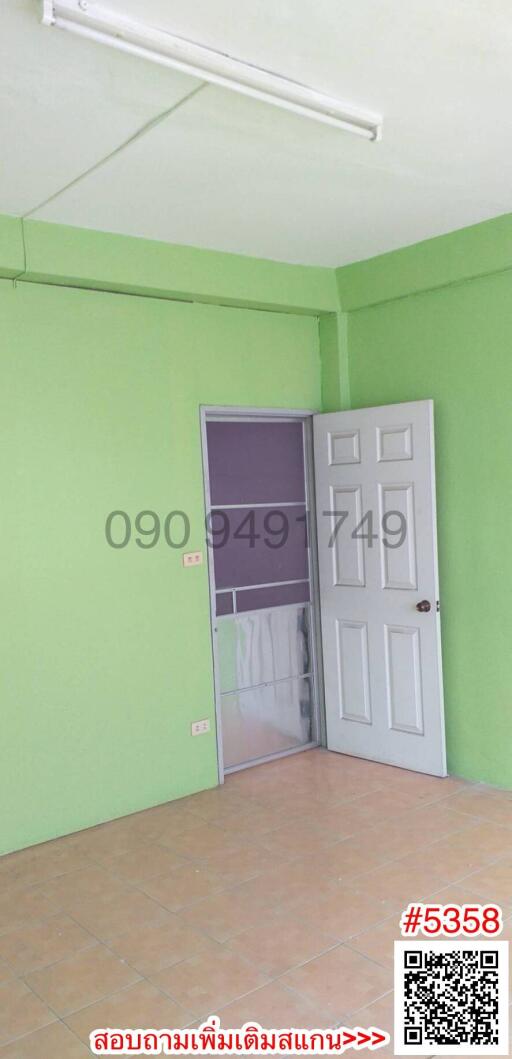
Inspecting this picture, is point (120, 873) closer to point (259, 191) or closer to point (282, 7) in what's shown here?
point (259, 191)

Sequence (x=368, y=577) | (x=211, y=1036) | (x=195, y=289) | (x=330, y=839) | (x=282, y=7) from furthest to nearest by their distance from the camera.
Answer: (x=368, y=577)
(x=195, y=289)
(x=330, y=839)
(x=211, y=1036)
(x=282, y=7)

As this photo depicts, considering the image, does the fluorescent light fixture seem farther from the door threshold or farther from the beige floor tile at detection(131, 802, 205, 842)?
the door threshold

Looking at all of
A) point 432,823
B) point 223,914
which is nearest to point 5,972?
Result: point 223,914

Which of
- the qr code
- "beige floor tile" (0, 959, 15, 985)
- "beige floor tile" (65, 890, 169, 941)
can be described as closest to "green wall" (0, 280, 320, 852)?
"beige floor tile" (65, 890, 169, 941)

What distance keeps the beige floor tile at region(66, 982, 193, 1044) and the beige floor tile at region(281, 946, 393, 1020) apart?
38 cm

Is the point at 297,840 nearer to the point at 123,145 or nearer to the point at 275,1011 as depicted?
the point at 275,1011

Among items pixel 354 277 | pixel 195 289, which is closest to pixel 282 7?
pixel 195 289

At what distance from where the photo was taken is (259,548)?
4.96 m

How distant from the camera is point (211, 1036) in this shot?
2.51m

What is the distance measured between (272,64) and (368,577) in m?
2.89

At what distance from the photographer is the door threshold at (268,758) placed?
15.9 ft

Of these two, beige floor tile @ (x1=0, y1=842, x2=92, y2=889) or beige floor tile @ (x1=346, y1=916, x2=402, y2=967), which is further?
beige floor tile @ (x1=0, y1=842, x2=92, y2=889)

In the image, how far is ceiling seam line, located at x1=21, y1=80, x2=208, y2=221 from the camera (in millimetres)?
2707

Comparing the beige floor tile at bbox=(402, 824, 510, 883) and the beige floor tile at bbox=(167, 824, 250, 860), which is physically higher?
the beige floor tile at bbox=(402, 824, 510, 883)
